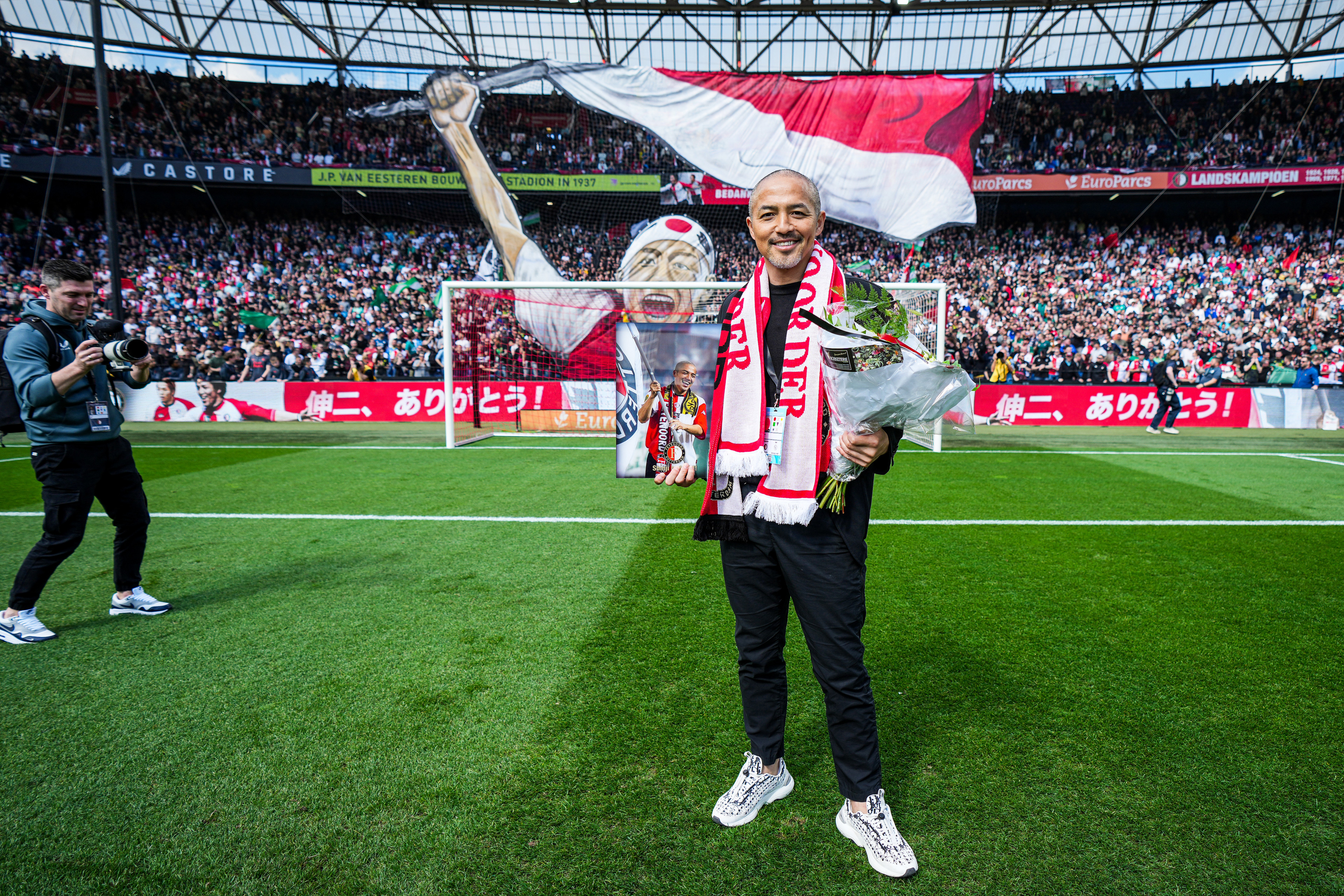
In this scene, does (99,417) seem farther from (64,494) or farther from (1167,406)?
(1167,406)

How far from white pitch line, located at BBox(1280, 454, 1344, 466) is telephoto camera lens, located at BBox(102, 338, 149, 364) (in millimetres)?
13742

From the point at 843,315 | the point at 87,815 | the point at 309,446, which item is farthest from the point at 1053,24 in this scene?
the point at 87,815

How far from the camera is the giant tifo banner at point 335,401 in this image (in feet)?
49.1

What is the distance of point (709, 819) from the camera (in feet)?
7.34

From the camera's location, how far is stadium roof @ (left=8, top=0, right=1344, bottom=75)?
88.0 feet

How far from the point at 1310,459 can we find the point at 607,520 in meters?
11.1

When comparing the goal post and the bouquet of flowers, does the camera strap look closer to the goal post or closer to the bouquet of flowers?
the bouquet of flowers

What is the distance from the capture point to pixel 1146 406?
1516cm

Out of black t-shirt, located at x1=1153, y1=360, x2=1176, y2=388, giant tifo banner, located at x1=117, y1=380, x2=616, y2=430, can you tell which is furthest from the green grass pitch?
black t-shirt, located at x1=1153, y1=360, x2=1176, y2=388

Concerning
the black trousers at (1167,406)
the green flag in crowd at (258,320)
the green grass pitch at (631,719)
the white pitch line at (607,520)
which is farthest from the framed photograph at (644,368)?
the green flag in crowd at (258,320)

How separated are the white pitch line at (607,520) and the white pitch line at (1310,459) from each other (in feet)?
16.3

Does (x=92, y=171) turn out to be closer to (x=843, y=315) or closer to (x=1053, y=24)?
(x=843, y=315)

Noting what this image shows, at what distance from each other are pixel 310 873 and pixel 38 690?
2.16 m

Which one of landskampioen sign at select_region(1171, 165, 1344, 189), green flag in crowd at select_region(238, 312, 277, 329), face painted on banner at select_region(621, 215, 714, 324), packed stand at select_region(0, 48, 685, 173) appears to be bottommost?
green flag in crowd at select_region(238, 312, 277, 329)
